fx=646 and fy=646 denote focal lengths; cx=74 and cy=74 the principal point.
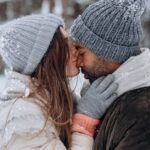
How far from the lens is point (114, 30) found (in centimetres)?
313

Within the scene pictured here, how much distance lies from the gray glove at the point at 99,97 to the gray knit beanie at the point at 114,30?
12cm

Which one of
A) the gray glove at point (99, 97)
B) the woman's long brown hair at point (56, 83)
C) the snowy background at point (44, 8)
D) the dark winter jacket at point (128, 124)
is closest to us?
the dark winter jacket at point (128, 124)

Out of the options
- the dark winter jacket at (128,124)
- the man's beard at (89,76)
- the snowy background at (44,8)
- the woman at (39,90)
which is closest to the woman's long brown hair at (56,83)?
the woman at (39,90)

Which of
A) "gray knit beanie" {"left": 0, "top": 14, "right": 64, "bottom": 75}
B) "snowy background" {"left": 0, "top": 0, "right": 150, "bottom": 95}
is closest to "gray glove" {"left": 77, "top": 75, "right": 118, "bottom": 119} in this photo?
"gray knit beanie" {"left": 0, "top": 14, "right": 64, "bottom": 75}

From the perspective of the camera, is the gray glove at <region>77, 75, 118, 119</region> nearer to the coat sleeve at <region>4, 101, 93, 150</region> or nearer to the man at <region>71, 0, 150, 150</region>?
the man at <region>71, 0, 150, 150</region>

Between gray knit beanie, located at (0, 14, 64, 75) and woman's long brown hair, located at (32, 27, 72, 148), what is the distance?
0.05 meters

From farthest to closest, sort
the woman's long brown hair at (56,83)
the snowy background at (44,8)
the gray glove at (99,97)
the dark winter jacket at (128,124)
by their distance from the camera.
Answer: the snowy background at (44,8)
the woman's long brown hair at (56,83)
the gray glove at (99,97)
the dark winter jacket at (128,124)

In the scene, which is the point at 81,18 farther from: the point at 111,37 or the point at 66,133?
the point at 66,133

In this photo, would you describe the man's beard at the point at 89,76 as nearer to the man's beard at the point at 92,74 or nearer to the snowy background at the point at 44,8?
the man's beard at the point at 92,74

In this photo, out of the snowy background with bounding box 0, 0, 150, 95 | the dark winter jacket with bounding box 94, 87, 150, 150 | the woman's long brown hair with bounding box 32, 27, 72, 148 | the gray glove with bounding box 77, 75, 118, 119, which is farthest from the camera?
the snowy background with bounding box 0, 0, 150, 95

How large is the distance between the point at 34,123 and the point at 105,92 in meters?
0.38

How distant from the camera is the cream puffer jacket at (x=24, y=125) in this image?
123 inches

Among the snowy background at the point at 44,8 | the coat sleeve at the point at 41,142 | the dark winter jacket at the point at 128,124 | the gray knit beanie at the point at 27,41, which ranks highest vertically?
the gray knit beanie at the point at 27,41

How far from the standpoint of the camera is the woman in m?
3.15
